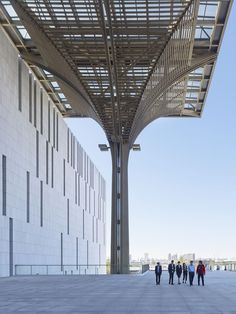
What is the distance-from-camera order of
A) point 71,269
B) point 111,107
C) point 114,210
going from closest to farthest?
point 111,107 < point 114,210 < point 71,269

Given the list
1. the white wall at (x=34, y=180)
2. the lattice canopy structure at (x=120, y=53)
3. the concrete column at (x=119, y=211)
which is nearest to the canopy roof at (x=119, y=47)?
the lattice canopy structure at (x=120, y=53)

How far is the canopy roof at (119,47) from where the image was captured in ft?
105

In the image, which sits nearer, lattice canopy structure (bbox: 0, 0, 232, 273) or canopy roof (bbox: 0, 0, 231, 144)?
canopy roof (bbox: 0, 0, 231, 144)

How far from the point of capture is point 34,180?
161 ft

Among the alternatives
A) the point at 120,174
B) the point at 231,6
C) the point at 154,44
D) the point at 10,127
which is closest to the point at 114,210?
the point at 120,174

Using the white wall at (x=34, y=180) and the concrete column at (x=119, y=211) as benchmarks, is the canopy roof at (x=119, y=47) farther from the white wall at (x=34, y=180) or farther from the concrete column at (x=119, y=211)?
the white wall at (x=34, y=180)

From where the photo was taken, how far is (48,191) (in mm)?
54875

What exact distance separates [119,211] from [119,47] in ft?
49.0

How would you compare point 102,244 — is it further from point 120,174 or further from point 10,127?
point 10,127

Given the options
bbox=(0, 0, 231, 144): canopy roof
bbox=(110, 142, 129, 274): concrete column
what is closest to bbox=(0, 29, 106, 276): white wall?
bbox=(0, 0, 231, 144): canopy roof

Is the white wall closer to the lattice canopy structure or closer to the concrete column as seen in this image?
the lattice canopy structure

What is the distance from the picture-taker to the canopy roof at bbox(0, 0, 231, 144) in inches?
1259

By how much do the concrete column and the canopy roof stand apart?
4.38ft

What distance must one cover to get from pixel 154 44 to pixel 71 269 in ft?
109
